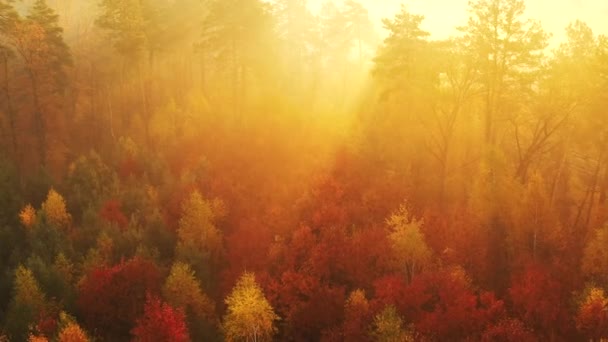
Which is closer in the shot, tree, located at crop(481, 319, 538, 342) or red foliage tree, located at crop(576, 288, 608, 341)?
red foliage tree, located at crop(576, 288, 608, 341)

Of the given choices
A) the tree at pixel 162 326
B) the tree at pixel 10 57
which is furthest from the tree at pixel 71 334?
the tree at pixel 10 57

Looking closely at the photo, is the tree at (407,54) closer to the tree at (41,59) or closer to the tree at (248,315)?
the tree at (248,315)

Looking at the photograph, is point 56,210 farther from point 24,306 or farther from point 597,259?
point 597,259

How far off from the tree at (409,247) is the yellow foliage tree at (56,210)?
2471 cm

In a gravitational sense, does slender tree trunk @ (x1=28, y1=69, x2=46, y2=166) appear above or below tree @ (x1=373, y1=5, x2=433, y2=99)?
below

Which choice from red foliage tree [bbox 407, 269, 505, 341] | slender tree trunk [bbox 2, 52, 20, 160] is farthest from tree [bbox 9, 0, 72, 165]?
red foliage tree [bbox 407, 269, 505, 341]

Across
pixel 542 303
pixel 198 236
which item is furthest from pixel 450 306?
pixel 198 236

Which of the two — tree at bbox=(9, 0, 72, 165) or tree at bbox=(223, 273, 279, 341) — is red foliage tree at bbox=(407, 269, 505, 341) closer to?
tree at bbox=(223, 273, 279, 341)

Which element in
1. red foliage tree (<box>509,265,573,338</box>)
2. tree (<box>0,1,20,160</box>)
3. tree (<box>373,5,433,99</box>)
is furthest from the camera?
tree (<box>0,1,20,160</box>)

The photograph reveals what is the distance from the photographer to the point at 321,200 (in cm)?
3766

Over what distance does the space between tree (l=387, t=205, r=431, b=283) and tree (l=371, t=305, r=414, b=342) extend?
490 centimetres

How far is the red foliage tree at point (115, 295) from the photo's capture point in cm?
2931

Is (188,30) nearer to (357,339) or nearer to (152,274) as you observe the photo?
(152,274)

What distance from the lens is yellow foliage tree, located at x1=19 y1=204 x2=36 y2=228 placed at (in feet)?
114
